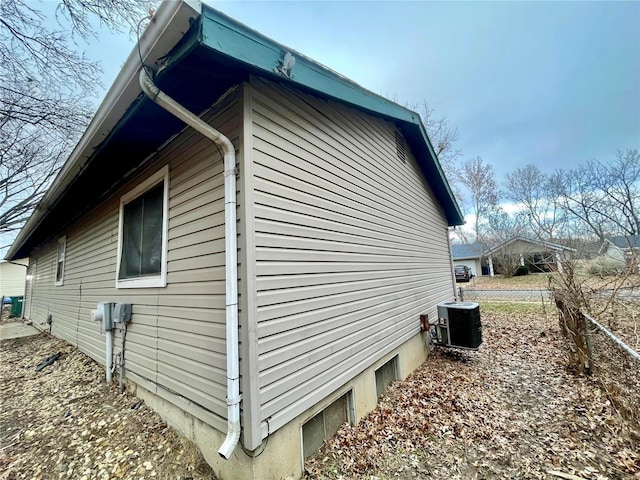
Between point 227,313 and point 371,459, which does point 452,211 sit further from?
point 227,313

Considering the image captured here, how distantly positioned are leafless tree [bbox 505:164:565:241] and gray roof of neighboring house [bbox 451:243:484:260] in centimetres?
582

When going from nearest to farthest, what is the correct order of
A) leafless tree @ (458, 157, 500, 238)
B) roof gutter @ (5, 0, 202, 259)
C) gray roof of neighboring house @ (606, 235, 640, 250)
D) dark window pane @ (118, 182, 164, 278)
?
roof gutter @ (5, 0, 202, 259) → dark window pane @ (118, 182, 164, 278) → gray roof of neighboring house @ (606, 235, 640, 250) → leafless tree @ (458, 157, 500, 238)

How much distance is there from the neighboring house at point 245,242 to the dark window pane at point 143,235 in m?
0.03

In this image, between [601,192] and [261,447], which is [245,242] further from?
[601,192]

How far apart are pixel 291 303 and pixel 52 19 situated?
5.07m

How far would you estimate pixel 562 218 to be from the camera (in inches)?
1033

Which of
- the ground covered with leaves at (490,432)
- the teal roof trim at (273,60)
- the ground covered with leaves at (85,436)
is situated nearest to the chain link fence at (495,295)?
the ground covered with leaves at (490,432)

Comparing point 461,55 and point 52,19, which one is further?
point 461,55

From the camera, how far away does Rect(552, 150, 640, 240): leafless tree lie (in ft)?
82.5

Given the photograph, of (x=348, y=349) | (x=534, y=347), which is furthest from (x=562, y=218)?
(x=348, y=349)

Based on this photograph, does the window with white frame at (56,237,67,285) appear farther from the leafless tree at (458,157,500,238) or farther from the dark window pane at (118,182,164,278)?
the leafless tree at (458,157,500,238)

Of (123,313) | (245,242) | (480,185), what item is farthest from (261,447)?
(480,185)

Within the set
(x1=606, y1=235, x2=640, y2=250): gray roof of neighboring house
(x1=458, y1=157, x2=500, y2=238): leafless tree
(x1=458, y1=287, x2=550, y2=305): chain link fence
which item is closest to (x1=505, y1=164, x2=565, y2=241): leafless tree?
(x1=458, y1=157, x2=500, y2=238): leafless tree

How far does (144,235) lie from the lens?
3764 millimetres
